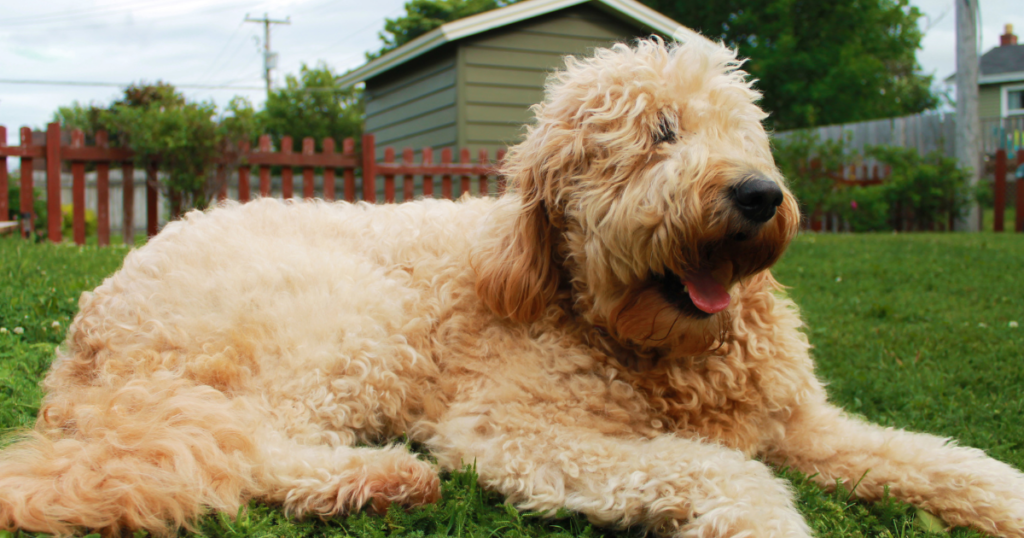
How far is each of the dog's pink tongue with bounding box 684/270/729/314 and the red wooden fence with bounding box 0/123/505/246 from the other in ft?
19.5

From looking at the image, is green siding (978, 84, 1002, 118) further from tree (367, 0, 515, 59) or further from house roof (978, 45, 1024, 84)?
tree (367, 0, 515, 59)

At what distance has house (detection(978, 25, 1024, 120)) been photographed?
32188 mm

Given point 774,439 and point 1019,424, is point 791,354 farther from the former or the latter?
point 1019,424

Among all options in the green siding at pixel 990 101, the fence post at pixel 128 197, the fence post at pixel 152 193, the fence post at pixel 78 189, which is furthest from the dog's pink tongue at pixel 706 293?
the green siding at pixel 990 101

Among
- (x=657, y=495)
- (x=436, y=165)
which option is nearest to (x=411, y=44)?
(x=436, y=165)

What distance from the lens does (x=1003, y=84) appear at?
108 ft

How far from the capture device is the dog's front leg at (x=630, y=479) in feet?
6.66

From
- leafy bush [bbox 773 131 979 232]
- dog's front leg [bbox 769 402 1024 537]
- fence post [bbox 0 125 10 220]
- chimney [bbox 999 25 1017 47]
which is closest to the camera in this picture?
dog's front leg [bbox 769 402 1024 537]

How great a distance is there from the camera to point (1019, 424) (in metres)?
3.32

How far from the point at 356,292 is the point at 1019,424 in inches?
121

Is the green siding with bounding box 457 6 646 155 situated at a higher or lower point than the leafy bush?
higher

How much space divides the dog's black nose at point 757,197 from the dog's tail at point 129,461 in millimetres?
1705

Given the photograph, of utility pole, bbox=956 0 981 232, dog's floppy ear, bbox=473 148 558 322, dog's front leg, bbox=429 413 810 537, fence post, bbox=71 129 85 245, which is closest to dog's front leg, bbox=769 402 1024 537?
dog's front leg, bbox=429 413 810 537

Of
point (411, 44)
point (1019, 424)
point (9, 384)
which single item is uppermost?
point (411, 44)
